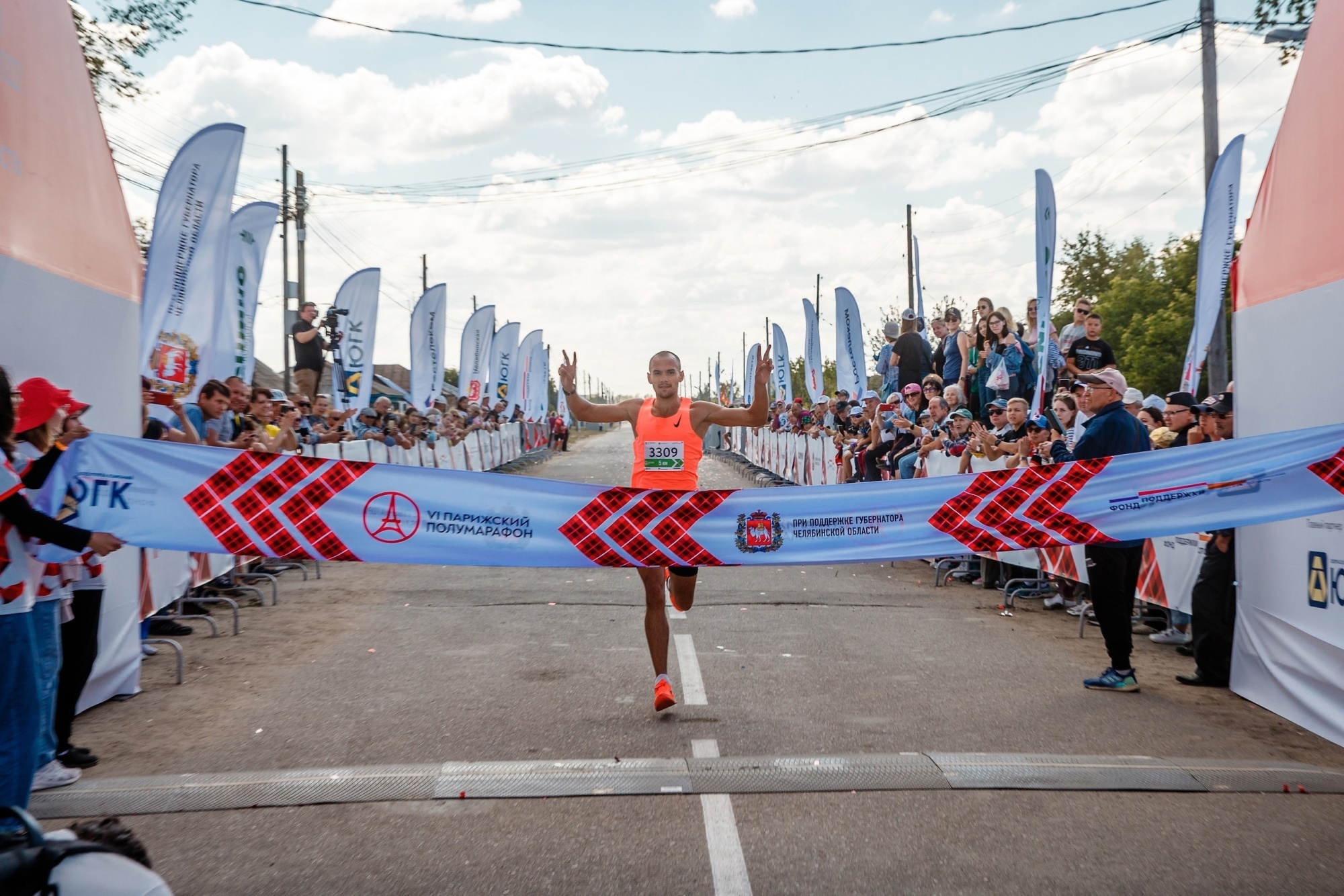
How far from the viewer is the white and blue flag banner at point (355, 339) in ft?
67.1

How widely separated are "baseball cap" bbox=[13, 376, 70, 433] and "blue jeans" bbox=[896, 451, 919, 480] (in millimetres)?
11166

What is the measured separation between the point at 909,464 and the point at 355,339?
11515 millimetres

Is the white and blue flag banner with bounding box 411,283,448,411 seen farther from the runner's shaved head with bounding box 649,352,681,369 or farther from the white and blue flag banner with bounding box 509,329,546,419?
the runner's shaved head with bounding box 649,352,681,369

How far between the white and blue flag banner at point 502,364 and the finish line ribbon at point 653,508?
32.6 meters

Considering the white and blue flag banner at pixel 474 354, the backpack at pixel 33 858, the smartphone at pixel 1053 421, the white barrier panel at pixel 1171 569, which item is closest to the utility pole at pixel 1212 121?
the smartphone at pixel 1053 421

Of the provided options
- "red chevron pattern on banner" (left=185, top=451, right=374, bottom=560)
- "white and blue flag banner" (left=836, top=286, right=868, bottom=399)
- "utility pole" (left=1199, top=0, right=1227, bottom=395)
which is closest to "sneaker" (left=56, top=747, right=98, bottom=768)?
"red chevron pattern on banner" (left=185, top=451, right=374, bottom=560)

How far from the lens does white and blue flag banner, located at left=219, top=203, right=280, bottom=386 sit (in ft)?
41.0

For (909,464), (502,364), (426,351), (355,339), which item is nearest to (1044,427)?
(909,464)

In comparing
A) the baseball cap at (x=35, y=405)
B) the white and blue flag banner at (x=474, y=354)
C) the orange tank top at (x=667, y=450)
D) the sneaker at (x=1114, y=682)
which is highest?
the white and blue flag banner at (x=474, y=354)

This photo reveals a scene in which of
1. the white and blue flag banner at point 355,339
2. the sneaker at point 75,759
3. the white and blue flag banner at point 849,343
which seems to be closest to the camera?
the sneaker at point 75,759

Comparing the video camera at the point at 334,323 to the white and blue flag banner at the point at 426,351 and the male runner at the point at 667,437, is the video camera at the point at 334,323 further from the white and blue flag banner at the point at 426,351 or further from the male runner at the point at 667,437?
the male runner at the point at 667,437

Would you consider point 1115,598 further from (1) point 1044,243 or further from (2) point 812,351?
(2) point 812,351

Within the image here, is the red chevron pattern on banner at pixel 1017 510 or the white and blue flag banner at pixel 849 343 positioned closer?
the red chevron pattern on banner at pixel 1017 510

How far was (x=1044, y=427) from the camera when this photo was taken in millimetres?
11789
